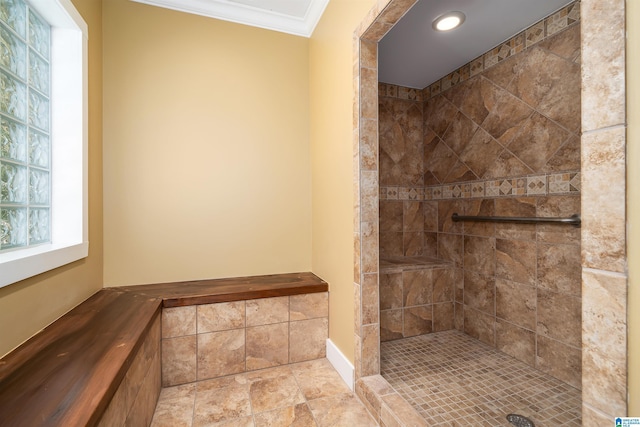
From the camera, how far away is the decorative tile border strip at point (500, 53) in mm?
1784

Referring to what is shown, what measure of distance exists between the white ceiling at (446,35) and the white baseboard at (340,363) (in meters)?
2.23

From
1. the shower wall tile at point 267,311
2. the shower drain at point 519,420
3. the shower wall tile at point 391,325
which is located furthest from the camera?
the shower wall tile at point 391,325

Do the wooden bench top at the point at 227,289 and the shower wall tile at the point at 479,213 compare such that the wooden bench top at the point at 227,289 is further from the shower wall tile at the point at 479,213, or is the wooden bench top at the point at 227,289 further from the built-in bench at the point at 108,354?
the shower wall tile at the point at 479,213

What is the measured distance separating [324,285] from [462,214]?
144 centimetres

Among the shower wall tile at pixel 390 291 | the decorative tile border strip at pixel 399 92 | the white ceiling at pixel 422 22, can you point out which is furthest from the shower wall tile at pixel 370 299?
the decorative tile border strip at pixel 399 92

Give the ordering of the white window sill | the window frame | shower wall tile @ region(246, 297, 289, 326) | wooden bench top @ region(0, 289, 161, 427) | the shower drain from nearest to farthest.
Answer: wooden bench top @ region(0, 289, 161, 427)
the white window sill
the shower drain
the window frame
shower wall tile @ region(246, 297, 289, 326)

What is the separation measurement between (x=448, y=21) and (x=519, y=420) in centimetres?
236

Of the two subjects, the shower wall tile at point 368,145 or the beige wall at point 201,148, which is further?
the beige wall at point 201,148

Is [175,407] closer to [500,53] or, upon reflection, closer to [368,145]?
[368,145]

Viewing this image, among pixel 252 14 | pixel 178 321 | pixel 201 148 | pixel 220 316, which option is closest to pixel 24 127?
pixel 201 148

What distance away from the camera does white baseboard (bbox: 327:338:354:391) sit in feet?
5.52

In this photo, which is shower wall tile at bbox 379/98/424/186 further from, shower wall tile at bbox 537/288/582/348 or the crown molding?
shower wall tile at bbox 537/288/582/348

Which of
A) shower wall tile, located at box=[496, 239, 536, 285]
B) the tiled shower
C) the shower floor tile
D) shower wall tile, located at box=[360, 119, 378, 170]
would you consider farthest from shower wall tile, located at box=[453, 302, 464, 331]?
shower wall tile, located at box=[360, 119, 378, 170]

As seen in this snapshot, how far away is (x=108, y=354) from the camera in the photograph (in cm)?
105
